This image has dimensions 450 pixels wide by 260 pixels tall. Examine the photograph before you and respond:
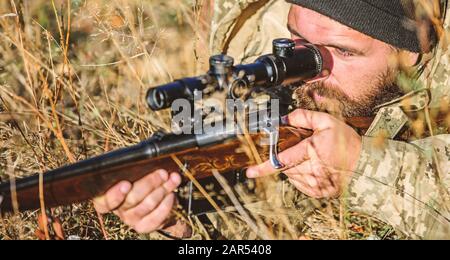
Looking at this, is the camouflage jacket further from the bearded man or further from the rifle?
the rifle

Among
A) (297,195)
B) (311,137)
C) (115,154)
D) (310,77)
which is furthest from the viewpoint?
(297,195)

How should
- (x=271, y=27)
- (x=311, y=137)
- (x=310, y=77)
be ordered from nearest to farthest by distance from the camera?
(x=311, y=137), (x=310, y=77), (x=271, y=27)

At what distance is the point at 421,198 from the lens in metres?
2.97

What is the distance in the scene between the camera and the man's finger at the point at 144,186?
252 cm

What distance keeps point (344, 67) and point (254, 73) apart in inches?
32.6

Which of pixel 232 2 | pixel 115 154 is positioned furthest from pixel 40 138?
pixel 232 2

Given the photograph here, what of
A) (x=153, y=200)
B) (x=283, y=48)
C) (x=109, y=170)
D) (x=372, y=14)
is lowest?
(x=153, y=200)

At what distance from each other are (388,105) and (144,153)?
1752 millimetres

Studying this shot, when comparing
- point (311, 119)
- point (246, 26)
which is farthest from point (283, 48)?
point (246, 26)

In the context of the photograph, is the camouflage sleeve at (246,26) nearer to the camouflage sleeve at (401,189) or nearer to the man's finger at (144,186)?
the camouflage sleeve at (401,189)

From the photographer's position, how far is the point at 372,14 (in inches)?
121

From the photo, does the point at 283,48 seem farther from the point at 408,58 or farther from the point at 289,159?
the point at 408,58

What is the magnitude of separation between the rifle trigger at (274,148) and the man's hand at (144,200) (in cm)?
46
